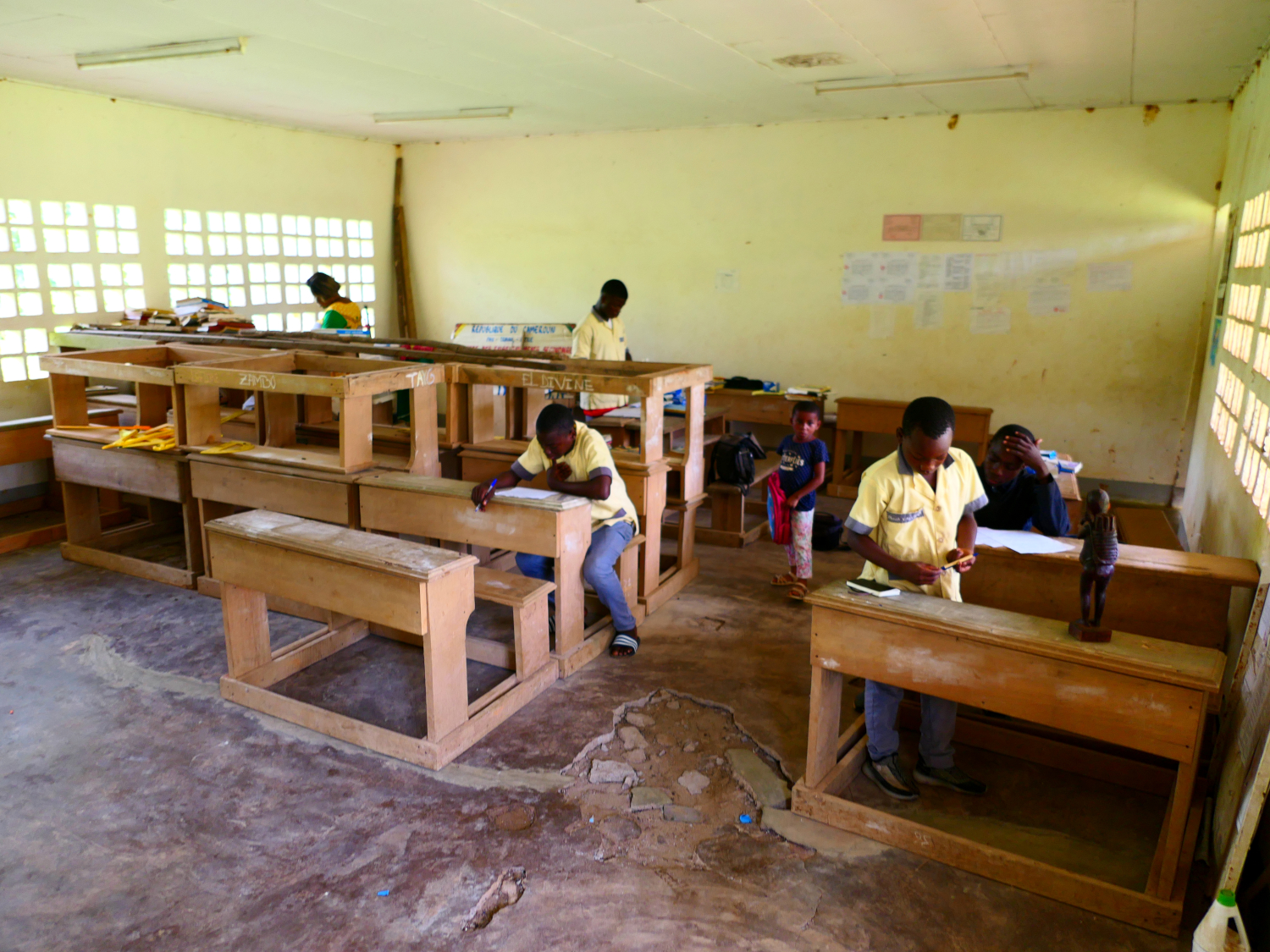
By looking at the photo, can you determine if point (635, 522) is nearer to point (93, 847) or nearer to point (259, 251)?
point (93, 847)

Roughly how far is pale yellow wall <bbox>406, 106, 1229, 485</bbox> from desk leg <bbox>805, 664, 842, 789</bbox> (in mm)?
5627

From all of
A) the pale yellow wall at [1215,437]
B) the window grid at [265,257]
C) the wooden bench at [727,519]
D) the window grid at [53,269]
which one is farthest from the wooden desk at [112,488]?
the pale yellow wall at [1215,437]

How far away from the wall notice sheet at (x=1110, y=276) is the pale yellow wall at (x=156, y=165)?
7546 mm

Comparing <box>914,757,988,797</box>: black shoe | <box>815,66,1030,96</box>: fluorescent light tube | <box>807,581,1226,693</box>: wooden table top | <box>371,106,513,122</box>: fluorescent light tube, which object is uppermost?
<box>371,106,513,122</box>: fluorescent light tube

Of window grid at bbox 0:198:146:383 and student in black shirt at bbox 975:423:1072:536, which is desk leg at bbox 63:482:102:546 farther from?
student in black shirt at bbox 975:423:1072:536

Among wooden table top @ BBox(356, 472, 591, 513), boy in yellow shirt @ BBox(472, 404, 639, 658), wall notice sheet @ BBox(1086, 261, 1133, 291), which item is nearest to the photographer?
wooden table top @ BBox(356, 472, 591, 513)

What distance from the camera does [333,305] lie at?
771 cm

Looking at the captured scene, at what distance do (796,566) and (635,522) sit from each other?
127cm

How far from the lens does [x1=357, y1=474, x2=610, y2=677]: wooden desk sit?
12.7ft

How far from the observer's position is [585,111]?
7.74m

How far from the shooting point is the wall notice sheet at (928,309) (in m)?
7.82

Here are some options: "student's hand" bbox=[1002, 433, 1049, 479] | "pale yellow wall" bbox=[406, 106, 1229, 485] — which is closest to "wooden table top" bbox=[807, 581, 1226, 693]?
"student's hand" bbox=[1002, 433, 1049, 479]

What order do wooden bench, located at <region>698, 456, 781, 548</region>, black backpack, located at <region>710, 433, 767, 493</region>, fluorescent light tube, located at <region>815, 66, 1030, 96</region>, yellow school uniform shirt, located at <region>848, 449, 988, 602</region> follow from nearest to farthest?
yellow school uniform shirt, located at <region>848, 449, 988, 602</region> → fluorescent light tube, located at <region>815, 66, 1030, 96</region> → black backpack, located at <region>710, 433, 767, 493</region> → wooden bench, located at <region>698, 456, 781, 548</region>

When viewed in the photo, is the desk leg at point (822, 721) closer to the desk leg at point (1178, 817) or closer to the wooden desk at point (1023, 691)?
the wooden desk at point (1023, 691)
